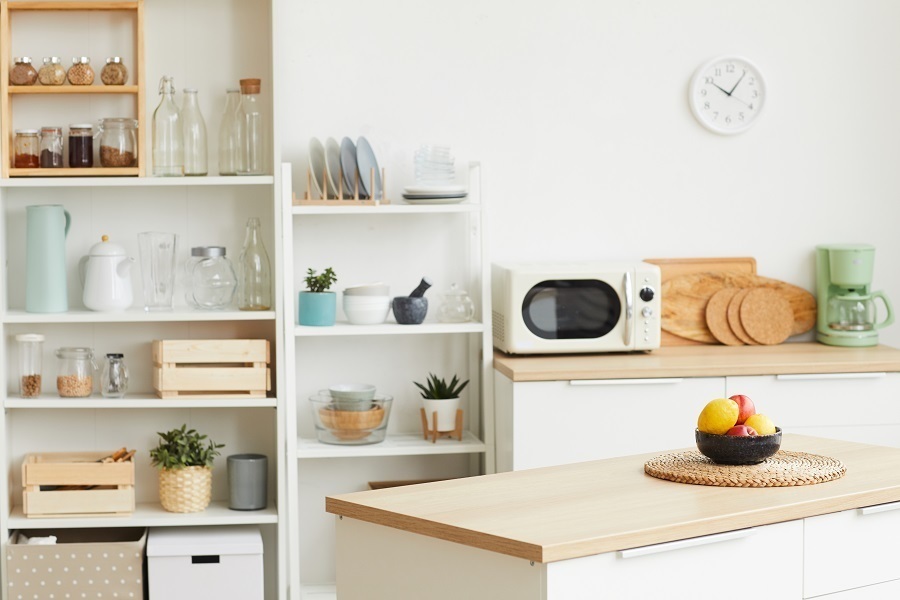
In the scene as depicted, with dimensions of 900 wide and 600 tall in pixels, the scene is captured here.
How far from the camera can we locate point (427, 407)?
12.8 feet

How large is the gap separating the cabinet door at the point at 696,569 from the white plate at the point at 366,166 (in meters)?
Answer: 2.07

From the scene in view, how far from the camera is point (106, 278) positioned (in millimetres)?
3711

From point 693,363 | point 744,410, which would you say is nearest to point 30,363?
point 693,363

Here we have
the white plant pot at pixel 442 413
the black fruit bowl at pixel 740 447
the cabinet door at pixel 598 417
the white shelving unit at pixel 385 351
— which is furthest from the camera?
the white shelving unit at pixel 385 351

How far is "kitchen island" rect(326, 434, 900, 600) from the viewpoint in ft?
5.97

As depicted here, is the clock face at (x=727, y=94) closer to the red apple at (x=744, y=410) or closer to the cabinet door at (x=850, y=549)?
the red apple at (x=744, y=410)

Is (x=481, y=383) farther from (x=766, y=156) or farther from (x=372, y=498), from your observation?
(x=372, y=498)

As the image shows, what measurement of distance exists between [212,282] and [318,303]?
14.7 inches

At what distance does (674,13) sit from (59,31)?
85.5 inches

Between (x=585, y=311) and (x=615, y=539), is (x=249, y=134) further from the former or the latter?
(x=615, y=539)

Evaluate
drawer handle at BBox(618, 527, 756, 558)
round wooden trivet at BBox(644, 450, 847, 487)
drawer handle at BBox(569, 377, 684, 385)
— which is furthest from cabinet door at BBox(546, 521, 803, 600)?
drawer handle at BBox(569, 377, 684, 385)

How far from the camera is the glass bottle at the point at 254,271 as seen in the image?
12.5 ft

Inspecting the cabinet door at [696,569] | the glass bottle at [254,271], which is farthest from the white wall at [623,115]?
the cabinet door at [696,569]

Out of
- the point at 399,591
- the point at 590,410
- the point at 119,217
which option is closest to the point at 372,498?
the point at 399,591
